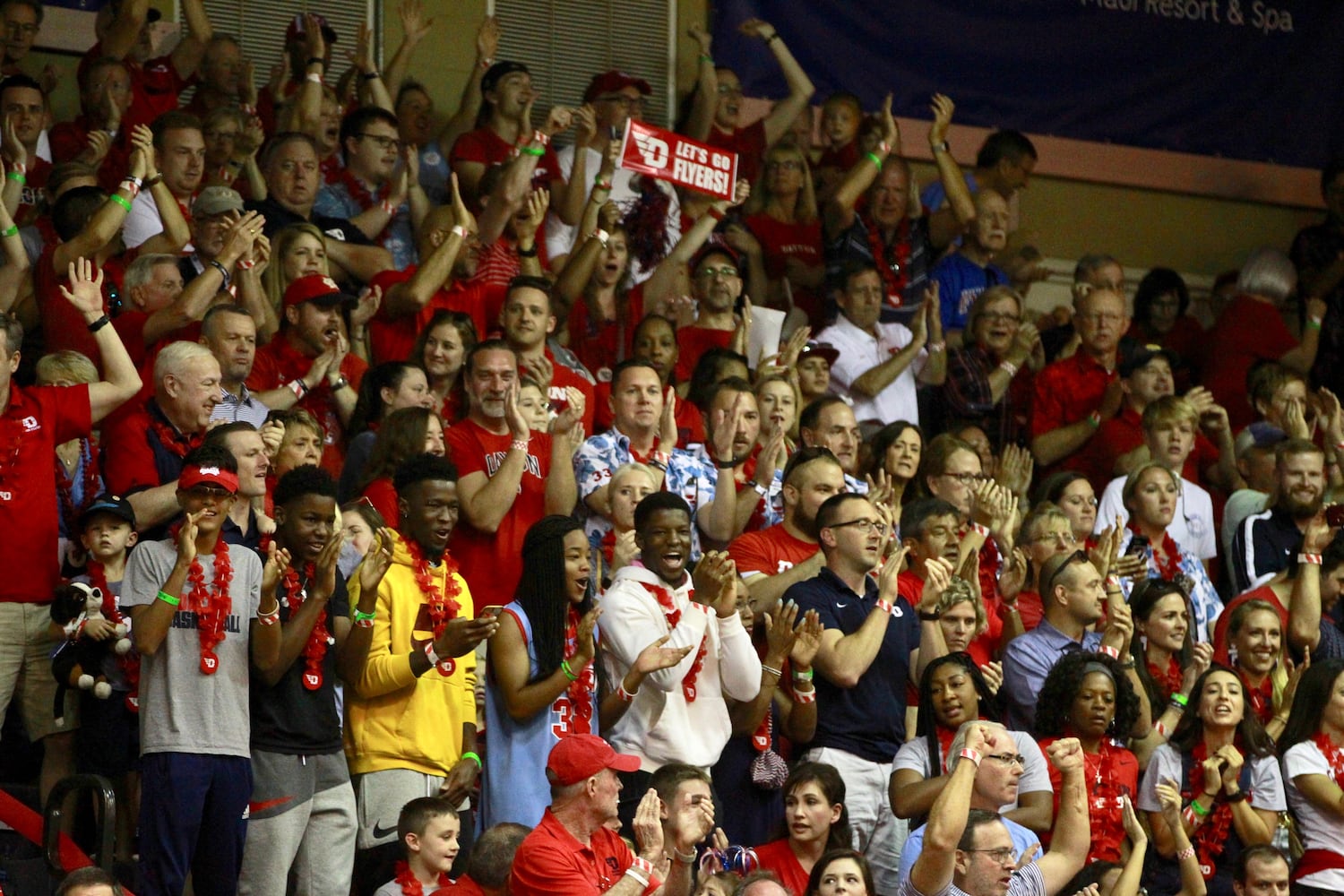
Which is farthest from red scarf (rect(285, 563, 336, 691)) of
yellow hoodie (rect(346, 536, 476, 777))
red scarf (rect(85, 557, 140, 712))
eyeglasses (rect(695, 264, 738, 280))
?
eyeglasses (rect(695, 264, 738, 280))

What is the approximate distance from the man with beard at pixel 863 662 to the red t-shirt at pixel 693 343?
2024 millimetres

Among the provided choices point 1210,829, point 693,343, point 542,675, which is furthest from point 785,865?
point 693,343

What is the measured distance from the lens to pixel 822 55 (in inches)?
485

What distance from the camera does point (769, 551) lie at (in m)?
7.69

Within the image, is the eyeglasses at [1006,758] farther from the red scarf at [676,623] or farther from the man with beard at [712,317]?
the man with beard at [712,317]

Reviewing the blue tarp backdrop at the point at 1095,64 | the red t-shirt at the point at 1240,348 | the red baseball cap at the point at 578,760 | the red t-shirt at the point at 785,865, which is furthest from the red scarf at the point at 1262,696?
the blue tarp backdrop at the point at 1095,64

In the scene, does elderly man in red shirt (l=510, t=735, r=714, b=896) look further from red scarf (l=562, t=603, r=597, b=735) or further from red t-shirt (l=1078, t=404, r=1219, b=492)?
red t-shirt (l=1078, t=404, r=1219, b=492)

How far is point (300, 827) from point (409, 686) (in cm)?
55

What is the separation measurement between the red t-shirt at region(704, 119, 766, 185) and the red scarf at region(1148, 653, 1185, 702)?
12.7 ft

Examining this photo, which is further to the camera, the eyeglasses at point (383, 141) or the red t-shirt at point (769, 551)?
the eyeglasses at point (383, 141)

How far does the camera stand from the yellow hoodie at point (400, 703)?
640 centimetres

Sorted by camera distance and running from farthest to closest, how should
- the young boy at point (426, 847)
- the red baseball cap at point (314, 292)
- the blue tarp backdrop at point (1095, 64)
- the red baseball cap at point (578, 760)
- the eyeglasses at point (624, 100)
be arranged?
1. the blue tarp backdrop at point (1095, 64)
2. the eyeglasses at point (624, 100)
3. the red baseball cap at point (314, 292)
4. the young boy at point (426, 847)
5. the red baseball cap at point (578, 760)

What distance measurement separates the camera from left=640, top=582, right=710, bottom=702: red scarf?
263 inches

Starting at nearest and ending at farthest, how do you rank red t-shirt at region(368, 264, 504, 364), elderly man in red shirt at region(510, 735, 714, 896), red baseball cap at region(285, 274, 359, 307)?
1. elderly man in red shirt at region(510, 735, 714, 896)
2. red baseball cap at region(285, 274, 359, 307)
3. red t-shirt at region(368, 264, 504, 364)
